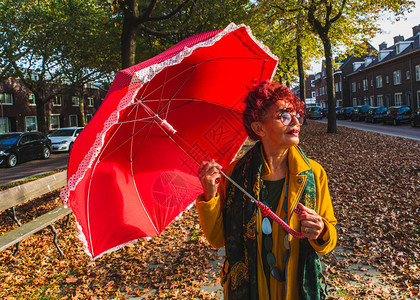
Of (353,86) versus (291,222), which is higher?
(353,86)

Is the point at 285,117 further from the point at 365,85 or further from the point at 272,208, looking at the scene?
the point at 365,85

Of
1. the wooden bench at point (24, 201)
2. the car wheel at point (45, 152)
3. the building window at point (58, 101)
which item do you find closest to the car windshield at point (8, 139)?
the car wheel at point (45, 152)

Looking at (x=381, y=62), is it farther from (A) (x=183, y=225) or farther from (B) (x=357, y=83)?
(A) (x=183, y=225)

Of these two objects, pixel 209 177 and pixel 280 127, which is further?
pixel 280 127

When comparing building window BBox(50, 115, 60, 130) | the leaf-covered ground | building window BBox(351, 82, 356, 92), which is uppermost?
building window BBox(351, 82, 356, 92)

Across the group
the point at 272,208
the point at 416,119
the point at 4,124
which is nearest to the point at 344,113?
the point at 416,119

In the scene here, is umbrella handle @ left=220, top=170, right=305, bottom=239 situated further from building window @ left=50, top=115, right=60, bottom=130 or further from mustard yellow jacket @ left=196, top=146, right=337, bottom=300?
building window @ left=50, top=115, right=60, bottom=130

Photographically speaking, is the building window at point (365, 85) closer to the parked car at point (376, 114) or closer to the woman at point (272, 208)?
the parked car at point (376, 114)

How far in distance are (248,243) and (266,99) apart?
0.81 meters

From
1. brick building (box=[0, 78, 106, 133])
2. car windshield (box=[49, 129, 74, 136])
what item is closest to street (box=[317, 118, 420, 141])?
car windshield (box=[49, 129, 74, 136])

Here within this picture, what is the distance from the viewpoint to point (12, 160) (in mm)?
19156

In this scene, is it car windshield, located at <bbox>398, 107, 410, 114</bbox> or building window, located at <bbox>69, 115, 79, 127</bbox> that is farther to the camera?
building window, located at <bbox>69, 115, 79, 127</bbox>

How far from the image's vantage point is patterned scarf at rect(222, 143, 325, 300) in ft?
6.31

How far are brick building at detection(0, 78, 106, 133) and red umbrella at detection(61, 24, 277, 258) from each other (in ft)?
123
